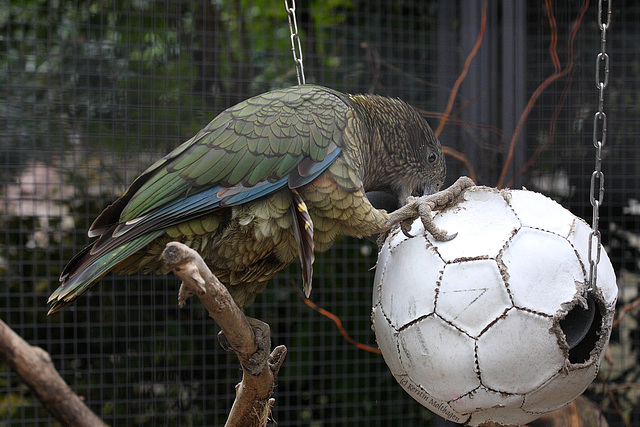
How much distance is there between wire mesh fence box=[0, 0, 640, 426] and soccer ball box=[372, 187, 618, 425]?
1.16m

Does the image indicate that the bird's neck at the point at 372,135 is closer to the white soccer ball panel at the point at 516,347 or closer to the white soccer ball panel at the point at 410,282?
the white soccer ball panel at the point at 410,282

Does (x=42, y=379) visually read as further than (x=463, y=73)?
No

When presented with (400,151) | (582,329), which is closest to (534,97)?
(400,151)

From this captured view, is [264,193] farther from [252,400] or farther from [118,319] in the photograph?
[118,319]

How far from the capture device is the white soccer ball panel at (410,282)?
4.00ft

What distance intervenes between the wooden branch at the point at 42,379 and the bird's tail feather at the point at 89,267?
2.37 feet

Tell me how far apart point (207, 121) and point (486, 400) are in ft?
6.14

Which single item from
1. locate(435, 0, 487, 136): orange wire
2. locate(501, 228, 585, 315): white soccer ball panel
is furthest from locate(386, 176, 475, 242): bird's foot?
locate(435, 0, 487, 136): orange wire

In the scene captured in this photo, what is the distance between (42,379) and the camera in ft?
6.50

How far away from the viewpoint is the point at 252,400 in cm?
151

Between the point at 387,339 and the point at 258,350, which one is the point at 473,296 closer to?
the point at 387,339

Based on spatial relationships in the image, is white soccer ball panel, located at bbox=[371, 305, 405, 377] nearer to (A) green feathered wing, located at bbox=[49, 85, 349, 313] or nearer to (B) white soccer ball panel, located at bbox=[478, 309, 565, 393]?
(B) white soccer ball panel, located at bbox=[478, 309, 565, 393]

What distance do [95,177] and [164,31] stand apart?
0.70 metres

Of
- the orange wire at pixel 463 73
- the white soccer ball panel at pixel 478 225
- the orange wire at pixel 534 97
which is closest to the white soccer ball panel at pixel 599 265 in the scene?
the white soccer ball panel at pixel 478 225
